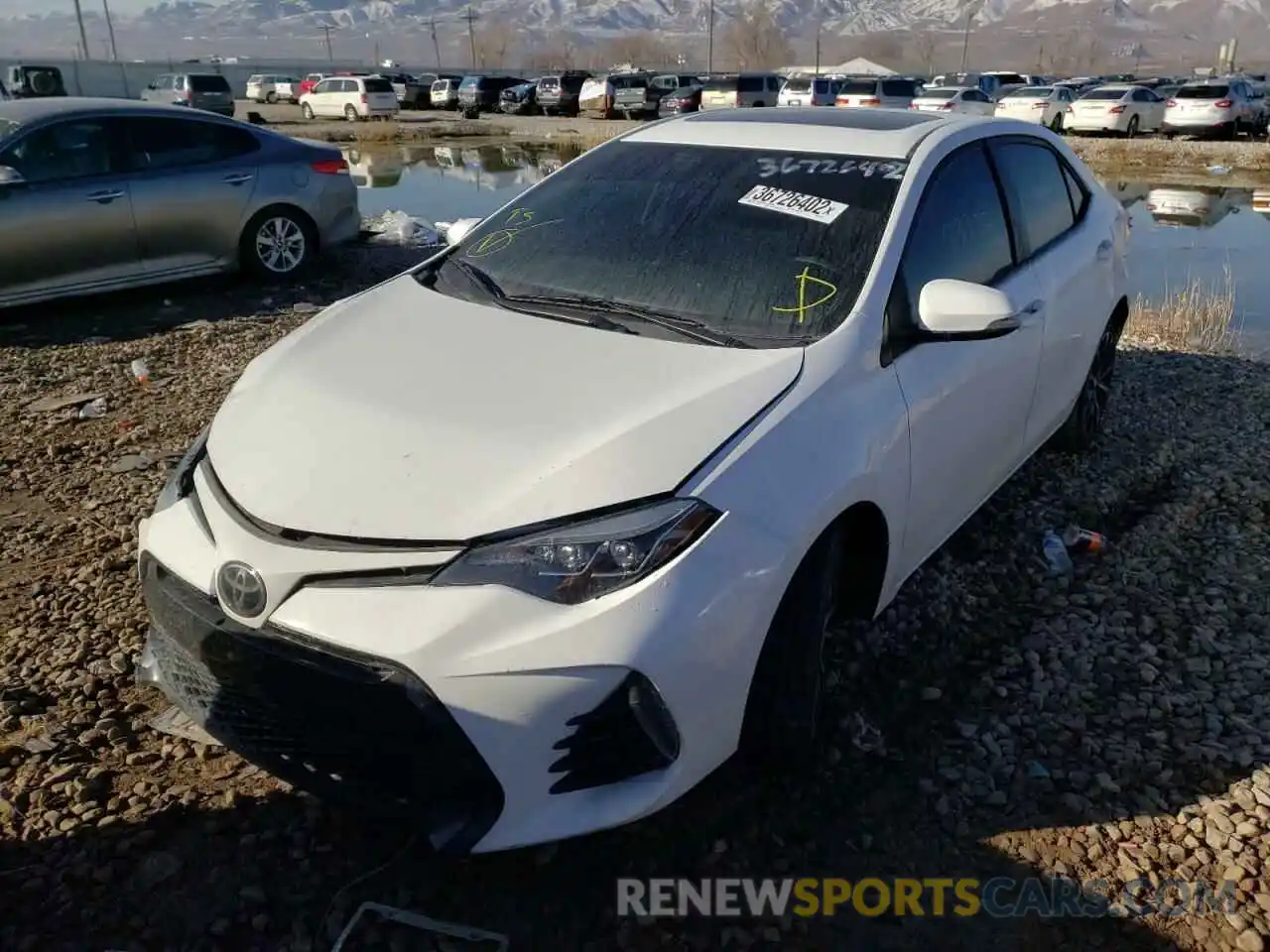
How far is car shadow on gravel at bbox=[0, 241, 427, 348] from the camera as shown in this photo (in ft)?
23.5

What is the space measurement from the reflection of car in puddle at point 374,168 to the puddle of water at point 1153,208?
0.06 feet

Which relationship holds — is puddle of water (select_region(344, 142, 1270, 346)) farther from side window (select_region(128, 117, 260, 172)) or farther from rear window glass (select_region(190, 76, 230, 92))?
rear window glass (select_region(190, 76, 230, 92))

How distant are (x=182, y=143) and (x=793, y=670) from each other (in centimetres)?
722

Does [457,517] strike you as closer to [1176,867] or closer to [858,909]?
[858,909]

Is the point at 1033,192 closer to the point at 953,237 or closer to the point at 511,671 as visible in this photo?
the point at 953,237

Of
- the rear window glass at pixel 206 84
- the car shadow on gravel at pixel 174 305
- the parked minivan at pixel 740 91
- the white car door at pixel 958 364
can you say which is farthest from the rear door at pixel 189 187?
the rear window glass at pixel 206 84

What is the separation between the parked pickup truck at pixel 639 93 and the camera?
3859 cm

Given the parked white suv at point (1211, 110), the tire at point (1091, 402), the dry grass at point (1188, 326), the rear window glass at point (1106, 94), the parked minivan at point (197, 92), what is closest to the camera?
the tire at point (1091, 402)

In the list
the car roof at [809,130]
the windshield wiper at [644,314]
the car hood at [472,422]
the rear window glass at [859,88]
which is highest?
the car roof at [809,130]

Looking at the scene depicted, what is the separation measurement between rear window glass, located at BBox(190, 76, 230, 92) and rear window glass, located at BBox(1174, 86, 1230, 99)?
3254 cm

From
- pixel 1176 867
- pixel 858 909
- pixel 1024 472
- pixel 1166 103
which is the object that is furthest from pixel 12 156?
pixel 1166 103

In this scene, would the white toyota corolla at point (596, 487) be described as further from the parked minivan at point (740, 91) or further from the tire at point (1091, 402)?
the parked minivan at point (740, 91)

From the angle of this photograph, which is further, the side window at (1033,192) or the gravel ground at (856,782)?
the side window at (1033,192)

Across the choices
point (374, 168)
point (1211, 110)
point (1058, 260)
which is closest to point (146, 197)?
point (1058, 260)
